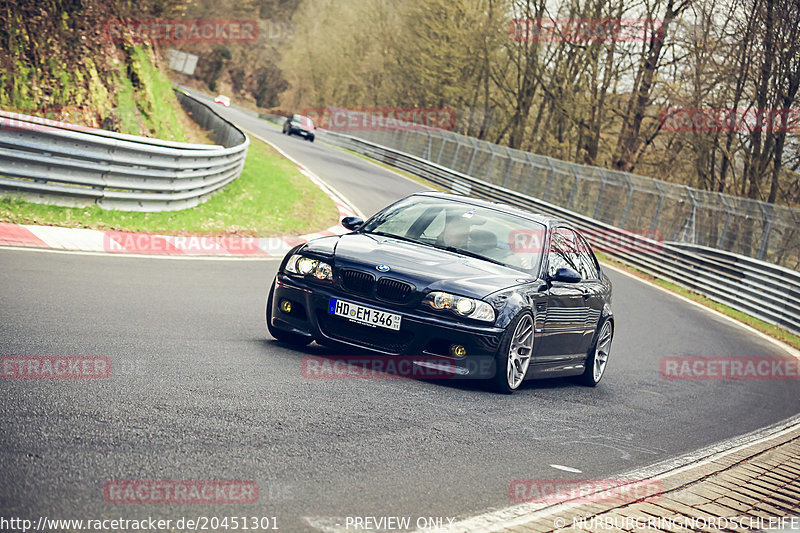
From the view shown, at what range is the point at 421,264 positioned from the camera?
746 cm

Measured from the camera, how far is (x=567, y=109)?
44.2 metres

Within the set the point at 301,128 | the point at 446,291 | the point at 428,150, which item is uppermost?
the point at 428,150

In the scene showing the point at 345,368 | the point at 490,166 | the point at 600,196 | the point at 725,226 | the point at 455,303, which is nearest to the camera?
the point at 455,303

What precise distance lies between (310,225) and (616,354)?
9168 millimetres

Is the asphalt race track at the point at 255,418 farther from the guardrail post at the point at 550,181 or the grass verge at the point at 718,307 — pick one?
the guardrail post at the point at 550,181

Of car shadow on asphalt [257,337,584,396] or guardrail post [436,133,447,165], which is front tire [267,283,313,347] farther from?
guardrail post [436,133,447,165]

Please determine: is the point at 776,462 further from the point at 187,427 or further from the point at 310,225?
the point at 310,225

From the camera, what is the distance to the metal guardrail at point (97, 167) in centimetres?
1266

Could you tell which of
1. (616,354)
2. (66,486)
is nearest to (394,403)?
(66,486)

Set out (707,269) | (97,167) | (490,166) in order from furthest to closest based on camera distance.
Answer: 1. (490,166)
2. (707,269)
3. (97,167)

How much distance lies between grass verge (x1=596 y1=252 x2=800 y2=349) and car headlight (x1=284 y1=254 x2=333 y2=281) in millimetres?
14123

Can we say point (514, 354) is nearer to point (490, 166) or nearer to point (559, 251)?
point (559, 251)

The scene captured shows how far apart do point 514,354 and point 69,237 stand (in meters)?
7.22

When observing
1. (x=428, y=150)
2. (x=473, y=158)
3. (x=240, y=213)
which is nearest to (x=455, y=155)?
(x=473, y=158)
